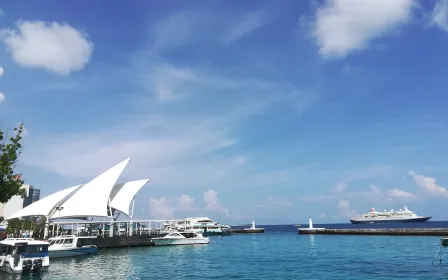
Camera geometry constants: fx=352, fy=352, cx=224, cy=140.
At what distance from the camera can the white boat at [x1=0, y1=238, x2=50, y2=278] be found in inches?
1155

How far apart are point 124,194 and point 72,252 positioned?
1196 inches

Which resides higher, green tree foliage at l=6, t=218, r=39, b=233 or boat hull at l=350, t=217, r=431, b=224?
green tree foliage at l=6, t=218, r=39, b=233

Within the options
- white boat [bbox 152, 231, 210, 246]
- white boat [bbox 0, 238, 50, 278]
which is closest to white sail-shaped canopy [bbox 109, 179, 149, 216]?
white boat [bbox 152, 231, 210, 246]

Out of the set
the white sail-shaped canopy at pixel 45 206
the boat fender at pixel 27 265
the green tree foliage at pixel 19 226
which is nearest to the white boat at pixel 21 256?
the boat fender at pixel 27 265

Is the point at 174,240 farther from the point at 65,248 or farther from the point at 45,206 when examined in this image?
the point at 45,206

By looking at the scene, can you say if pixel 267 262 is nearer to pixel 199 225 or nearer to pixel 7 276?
pixel 7 276

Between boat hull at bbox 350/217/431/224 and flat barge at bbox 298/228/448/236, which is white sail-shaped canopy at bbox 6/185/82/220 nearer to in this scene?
flat barge at bbox 298/228/448/236

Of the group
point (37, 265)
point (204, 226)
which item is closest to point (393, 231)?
point (204, 226)

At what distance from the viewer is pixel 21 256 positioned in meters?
29.5

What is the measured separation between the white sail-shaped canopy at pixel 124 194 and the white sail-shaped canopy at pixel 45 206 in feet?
28.9

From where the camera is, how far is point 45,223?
59.8m

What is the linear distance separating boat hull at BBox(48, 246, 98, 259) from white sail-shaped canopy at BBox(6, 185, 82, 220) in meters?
17.9

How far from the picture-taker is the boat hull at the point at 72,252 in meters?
43.9

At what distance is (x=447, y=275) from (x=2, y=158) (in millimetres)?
34131
